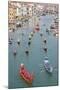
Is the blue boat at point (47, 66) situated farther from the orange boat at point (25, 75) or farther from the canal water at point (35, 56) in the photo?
the orange boat at point (25, 75)

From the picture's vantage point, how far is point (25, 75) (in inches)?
75.0

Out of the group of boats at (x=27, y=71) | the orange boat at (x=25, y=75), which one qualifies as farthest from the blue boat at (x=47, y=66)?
the orange boat at (x=25, y=75)

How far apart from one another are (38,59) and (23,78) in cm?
22

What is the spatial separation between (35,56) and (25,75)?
190 millimetres

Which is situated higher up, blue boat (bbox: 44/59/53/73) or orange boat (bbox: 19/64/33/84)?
blue boat (bbox: 44/59/53/73)

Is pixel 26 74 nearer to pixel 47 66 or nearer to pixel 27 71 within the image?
pixel 27 71

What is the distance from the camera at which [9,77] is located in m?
1.87

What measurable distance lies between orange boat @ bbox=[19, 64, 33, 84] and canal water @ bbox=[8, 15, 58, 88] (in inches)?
1.0

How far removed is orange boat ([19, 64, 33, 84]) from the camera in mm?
1893

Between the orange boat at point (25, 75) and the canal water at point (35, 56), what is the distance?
2 cm

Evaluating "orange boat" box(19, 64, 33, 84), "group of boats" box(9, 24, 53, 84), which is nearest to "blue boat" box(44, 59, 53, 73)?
"group of boats" box(9, 24, 53, 84)

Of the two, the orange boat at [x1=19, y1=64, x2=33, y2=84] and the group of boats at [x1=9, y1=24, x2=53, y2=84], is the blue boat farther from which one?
the orange boat at [x1=19, y1=64, x2=33, y2=84]

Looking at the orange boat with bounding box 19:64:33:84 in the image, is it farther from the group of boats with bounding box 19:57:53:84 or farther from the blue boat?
the blue boat

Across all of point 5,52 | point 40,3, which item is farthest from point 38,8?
point 5,52
